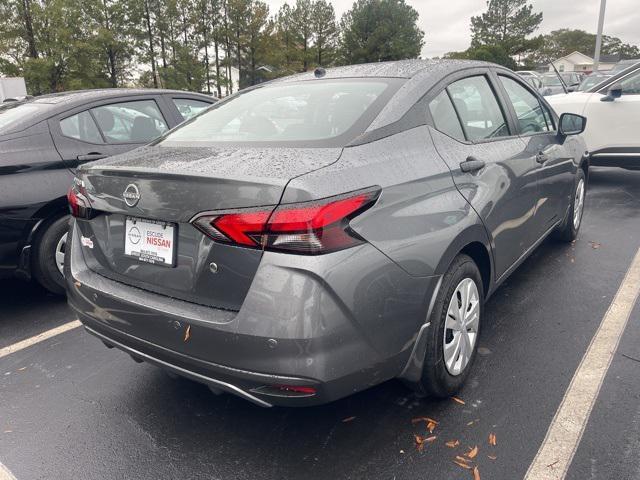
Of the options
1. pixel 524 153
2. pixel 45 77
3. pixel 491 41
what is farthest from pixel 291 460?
pixel 491 41

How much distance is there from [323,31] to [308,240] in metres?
55.1

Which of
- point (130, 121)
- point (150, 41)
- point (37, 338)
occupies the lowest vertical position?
point (37, 338)

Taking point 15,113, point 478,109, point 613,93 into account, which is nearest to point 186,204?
point 478,109

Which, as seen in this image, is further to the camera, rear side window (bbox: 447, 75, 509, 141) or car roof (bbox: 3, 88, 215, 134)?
car roof (bbox: 3, 88, 215, 134)

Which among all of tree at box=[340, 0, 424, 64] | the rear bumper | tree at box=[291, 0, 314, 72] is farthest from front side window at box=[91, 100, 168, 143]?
tree at box=[340, 0, 424, 64]

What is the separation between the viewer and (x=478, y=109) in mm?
2969

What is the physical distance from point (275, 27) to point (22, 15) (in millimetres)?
24616

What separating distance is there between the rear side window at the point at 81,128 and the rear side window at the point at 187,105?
97cm

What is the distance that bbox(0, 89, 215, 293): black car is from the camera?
3.53 m

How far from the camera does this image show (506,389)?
2.60 metres

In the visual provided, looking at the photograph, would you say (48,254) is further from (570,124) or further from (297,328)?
(570,124)

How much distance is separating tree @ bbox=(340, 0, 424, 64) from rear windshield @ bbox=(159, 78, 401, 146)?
55.0m

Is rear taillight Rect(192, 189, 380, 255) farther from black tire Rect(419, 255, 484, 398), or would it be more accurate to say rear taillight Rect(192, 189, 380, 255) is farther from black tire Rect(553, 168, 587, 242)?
black tire Rect(553, 168, 587, 242)

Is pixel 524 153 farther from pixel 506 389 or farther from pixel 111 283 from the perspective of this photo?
pixel 111 283
